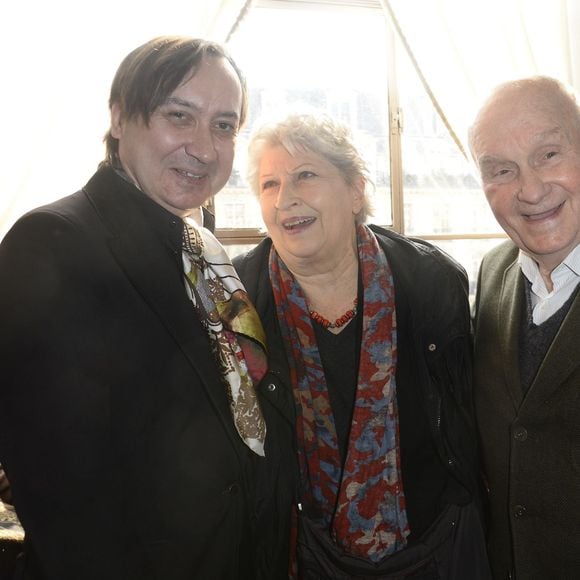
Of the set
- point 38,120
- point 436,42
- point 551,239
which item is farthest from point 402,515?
point 436,42

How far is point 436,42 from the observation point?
2.75m

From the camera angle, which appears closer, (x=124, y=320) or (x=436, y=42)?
(x=124, y=320)

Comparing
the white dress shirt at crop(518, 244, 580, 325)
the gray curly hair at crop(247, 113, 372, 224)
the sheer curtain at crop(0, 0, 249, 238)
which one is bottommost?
the white dress shirt at crop(518, 244, 580, 325)

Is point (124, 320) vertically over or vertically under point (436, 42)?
under

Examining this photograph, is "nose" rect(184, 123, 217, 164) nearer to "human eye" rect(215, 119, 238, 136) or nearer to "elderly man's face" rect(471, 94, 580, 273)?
"human eye" rect(215, 119, 238, 136)

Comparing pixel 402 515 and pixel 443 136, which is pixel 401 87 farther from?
pixel 402 515

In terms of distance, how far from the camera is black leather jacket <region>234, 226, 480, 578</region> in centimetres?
137

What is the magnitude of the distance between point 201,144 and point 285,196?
1.67ft

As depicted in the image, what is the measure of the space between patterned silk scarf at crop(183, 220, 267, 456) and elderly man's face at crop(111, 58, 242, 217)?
0.11m

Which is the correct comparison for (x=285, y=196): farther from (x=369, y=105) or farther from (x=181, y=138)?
(x=369, y=105)

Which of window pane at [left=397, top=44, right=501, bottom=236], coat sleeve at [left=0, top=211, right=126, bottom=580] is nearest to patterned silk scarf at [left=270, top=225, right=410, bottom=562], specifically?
coat sleeve at [left=0, top=211, right=126, bottom=580]

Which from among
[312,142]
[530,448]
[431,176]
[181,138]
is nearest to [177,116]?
[181,138]

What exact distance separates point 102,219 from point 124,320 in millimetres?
208

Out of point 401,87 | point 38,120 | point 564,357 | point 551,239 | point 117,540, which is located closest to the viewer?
point 117,540
